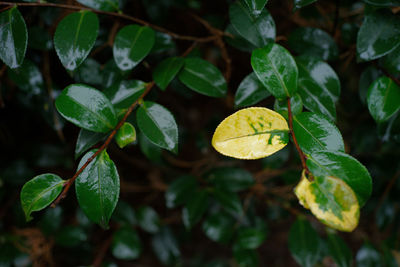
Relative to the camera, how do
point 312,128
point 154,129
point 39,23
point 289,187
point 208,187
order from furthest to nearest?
point 289,187, point 208,187, point 39,23, point 154,129, point 312,128

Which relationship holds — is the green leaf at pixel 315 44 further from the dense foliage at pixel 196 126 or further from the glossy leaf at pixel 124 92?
the glossy leaf at pixel 124 92

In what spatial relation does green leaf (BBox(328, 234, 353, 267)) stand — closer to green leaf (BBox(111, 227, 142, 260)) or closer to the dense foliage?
the dense foliage

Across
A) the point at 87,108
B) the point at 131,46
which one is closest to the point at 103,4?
the point at 131,46

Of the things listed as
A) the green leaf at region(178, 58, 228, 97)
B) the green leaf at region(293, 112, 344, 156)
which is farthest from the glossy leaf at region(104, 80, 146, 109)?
the green leaf at region(293, 112, 344, 156)

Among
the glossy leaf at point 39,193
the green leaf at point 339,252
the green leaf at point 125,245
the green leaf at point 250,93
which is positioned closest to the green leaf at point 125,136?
the glossy leaf at point 39,193

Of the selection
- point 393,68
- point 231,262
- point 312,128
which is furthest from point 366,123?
point 231,262

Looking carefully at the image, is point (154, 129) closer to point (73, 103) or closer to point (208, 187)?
point (73, 103)

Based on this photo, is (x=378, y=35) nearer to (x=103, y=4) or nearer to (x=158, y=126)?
(x=158, y=126)

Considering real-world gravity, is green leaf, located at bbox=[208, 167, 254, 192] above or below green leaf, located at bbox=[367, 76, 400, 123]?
below
